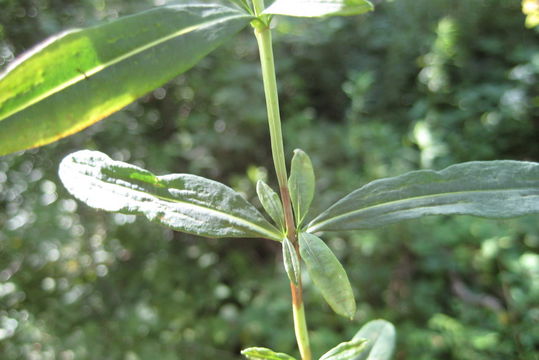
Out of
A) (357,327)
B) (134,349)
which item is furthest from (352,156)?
(134,349)

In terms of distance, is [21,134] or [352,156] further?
[352,156]

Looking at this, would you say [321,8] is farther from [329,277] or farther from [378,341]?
[378,341]

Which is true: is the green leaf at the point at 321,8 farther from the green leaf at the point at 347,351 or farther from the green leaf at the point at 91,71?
the green leaf at the point at 347,351

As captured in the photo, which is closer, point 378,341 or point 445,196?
point 445,196

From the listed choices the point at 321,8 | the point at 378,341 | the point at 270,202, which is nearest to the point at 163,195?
the point at 270,202

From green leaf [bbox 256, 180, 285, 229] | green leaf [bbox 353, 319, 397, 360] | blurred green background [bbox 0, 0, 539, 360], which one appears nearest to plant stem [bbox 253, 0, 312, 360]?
green leaf [bbox 256, 180, 285, 229]

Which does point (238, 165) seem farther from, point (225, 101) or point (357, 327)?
point (357, 327)

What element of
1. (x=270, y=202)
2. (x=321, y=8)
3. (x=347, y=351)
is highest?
(x=321, y=8)
